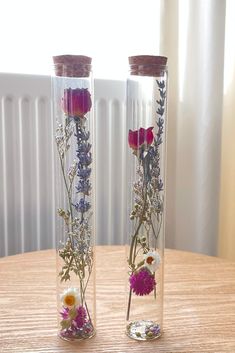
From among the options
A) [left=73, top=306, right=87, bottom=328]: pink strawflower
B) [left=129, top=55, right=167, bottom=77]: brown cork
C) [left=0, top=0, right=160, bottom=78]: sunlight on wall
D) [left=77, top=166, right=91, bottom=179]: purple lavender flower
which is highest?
[left=0, top=0, right=160, bottom=78]: sunlight on wall

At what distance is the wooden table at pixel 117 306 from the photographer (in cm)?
62

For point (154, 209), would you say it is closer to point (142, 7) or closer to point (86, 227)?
point (86, 227)

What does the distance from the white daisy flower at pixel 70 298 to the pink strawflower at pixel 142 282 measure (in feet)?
0.27

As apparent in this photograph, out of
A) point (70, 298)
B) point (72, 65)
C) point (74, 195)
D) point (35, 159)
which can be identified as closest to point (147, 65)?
point (72, 65)

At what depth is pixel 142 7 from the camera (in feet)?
4.76

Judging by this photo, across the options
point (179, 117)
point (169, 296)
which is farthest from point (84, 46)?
point (169, 296)

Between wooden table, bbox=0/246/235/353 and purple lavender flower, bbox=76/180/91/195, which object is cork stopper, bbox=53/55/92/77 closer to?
purple lavender flower, bbox=76/180/91/195

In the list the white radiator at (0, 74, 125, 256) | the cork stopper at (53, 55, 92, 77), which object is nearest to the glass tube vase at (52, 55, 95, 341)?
the cork stopper at (53, 55, 92, 77)

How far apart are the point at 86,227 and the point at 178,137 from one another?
87 cm

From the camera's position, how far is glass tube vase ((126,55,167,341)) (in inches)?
24.4

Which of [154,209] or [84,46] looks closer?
[154,209]

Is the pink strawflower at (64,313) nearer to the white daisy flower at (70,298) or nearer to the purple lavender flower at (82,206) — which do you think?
the white daisy flower at (70,298)

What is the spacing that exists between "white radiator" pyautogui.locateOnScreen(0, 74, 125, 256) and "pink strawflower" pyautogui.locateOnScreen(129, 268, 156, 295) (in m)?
0.73

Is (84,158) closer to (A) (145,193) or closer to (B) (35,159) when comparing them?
(A) (145,193)
